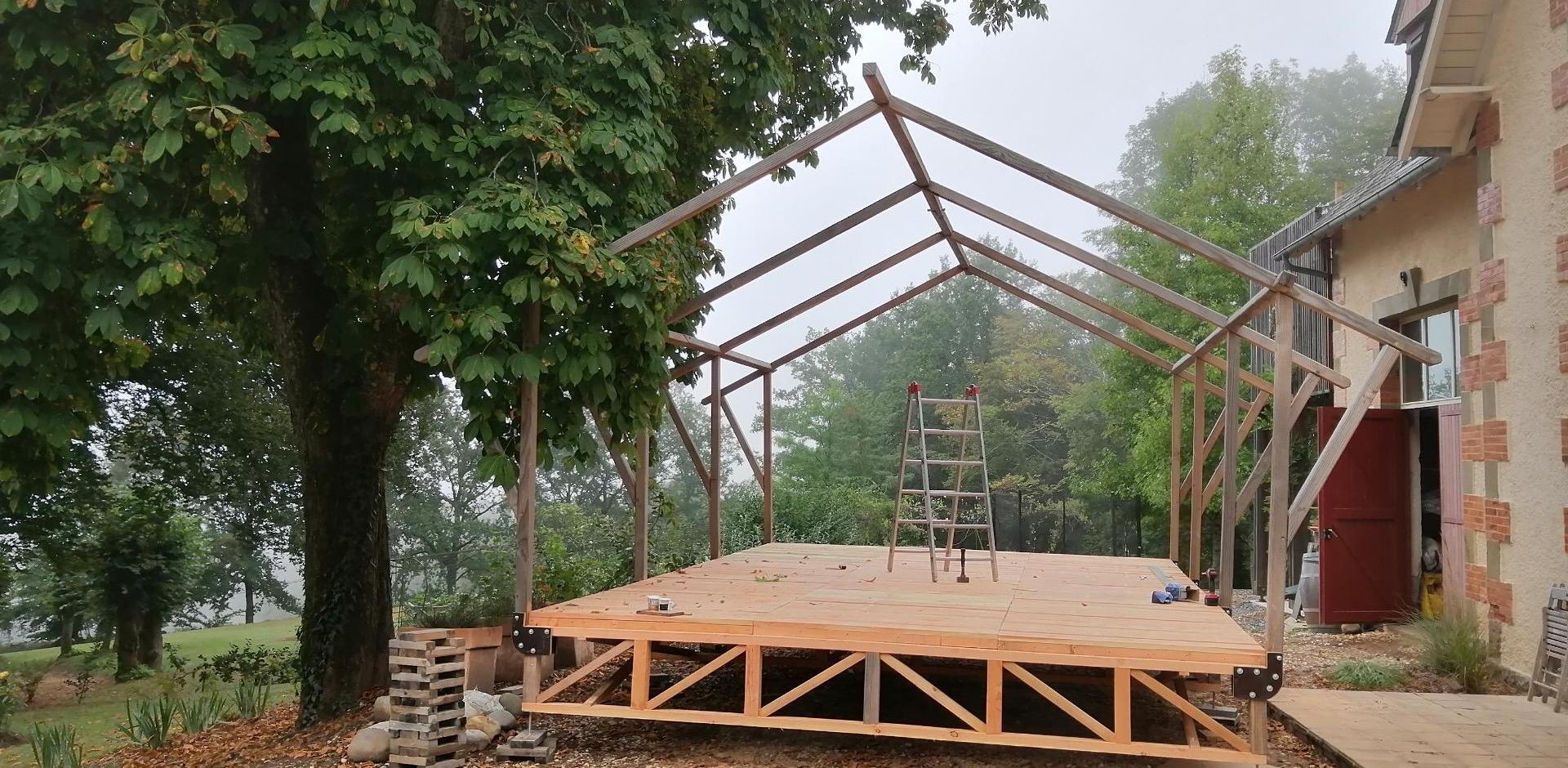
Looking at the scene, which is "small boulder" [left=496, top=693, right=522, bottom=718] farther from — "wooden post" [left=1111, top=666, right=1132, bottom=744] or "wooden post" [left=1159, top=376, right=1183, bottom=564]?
"wooden post" [left=1159, top=376, right=1183, bottom=564]

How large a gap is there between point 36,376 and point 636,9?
13.2ft

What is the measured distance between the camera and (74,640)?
1445 centimetres

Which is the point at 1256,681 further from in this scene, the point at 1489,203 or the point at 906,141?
the point at 1489,203

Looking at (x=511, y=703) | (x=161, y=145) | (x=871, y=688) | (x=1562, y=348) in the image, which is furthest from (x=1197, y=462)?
(x=161, y=145)

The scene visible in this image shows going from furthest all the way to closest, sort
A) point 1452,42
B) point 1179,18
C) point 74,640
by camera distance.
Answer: point 1179,18, point 74,640, point 1452,42

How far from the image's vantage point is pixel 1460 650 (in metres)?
7.37

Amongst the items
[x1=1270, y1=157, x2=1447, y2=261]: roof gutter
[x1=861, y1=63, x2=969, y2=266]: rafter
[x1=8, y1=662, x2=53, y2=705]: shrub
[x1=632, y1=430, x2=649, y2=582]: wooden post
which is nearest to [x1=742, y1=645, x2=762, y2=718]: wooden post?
[x1=632, y1=430, x2=649, y2=582]: wooden post

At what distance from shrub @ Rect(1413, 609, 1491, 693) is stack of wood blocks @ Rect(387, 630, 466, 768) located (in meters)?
6.61

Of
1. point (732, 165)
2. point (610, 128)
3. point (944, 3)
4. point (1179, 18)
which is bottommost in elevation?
point (610, 128)

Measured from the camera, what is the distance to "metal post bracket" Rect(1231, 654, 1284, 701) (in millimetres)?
5082

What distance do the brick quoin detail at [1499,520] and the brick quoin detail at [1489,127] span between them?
2.51m

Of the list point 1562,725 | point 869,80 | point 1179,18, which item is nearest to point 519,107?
point 869,80

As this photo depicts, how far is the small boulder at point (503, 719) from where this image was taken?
21.2 ft

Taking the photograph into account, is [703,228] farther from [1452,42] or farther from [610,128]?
[1452,42]
